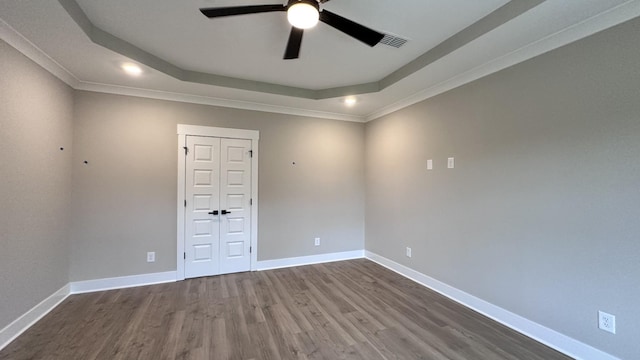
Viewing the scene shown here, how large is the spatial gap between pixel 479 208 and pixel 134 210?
4362 mm

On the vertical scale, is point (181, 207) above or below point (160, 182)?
below

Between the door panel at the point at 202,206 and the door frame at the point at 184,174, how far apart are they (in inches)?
2.4

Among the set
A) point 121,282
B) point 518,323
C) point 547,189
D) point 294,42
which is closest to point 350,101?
point 294,42

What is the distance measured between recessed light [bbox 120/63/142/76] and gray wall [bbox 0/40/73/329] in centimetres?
74

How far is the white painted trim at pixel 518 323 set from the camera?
81.6 inches

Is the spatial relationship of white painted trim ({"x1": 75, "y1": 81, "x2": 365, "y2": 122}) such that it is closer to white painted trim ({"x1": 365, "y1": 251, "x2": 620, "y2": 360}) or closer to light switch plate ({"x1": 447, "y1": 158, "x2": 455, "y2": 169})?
light switch plate ({"x1": 447, "y1": 158, "x2": 455, "y2": 169})

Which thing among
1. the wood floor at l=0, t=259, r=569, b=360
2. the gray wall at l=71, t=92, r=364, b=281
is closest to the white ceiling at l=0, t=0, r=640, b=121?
the gray wall at l=71, t=92, r=364, b=281

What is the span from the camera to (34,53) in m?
2.51

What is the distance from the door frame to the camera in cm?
379

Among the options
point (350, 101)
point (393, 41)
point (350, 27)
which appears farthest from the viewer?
point (350, 101)

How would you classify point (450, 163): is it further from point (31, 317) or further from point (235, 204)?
point (31, 317)

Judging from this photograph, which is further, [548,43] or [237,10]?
[548,43]

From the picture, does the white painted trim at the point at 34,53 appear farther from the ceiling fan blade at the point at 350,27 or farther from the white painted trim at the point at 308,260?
the white painted trim at the point at 308,260

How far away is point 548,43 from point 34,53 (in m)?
4.74
